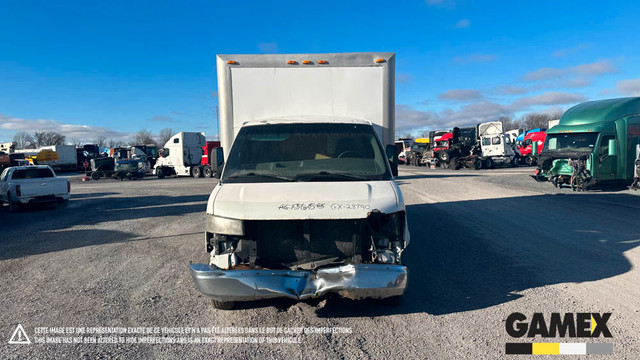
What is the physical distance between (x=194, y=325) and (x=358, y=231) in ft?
6.38

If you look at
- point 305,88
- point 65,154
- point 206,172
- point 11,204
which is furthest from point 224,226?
point 65,154

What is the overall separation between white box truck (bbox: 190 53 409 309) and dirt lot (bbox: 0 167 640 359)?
43cm

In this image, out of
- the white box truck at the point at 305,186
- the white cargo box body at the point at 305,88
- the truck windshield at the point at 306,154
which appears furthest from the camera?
the white cargo box body at the point at 305,88

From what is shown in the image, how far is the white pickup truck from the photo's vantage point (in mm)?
13383

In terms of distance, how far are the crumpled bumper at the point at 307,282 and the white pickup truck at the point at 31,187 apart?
12.9m

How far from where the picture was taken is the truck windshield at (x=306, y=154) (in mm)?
4848

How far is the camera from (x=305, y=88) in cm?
641

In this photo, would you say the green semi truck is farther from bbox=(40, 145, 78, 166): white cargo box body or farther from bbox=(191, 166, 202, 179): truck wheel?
bbox=(40, 145, 78, 166): white cargo box body

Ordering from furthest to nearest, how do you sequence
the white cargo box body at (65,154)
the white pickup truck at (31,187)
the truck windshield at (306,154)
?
the white cargo box body at (65,154)
the white pickup truck at (31,187)
the truck windshield at (306,154)

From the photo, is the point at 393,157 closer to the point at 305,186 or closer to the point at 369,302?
the point at 305,186

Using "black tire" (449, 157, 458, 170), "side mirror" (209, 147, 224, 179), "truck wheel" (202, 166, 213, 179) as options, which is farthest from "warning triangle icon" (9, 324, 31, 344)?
"black tire" (449, 157, 458, 170)

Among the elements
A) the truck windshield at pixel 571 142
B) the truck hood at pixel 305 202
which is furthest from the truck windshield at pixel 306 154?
the truck windshield at pixel 571 142

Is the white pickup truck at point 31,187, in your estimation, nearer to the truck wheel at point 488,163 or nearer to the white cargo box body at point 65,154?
the truck wheel at point 488,163

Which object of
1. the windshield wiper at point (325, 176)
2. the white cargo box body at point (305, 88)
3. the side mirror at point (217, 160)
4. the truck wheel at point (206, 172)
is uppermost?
the white cargo box body at point (305, 88)
